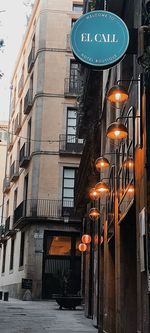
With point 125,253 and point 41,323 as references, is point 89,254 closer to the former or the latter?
point 41,323

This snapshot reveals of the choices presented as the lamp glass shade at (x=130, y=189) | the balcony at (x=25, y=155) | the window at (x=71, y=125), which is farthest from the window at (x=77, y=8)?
the lamp glass shade at (x=130, y=189)

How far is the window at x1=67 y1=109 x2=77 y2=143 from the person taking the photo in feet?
118

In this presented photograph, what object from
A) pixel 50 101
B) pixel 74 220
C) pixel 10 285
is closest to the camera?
pixel 74 220

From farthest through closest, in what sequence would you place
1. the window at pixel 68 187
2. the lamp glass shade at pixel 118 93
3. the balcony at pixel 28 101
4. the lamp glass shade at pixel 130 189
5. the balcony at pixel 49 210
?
the balcony at pixel 28 101 → the window at pixel 68 187 → the balcony at pixel 49 210 → the lamp glass shade at pixel 130 189 → the lamp glass shade at pixel 118 93

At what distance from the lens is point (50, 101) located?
119 ft

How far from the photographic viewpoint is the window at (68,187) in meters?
35.1

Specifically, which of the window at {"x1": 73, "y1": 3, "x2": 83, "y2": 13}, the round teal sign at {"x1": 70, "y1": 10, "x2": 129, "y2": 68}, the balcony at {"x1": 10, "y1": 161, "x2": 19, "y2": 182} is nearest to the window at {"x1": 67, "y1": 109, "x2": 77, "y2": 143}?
the balcony at {"x1": 10, "y1": 161, "x2": 19, "y2": 182}

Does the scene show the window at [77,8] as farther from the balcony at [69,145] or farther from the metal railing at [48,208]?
the metal railing at [48,208]

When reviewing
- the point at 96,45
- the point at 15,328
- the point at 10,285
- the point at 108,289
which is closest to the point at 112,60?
the point at 96,45

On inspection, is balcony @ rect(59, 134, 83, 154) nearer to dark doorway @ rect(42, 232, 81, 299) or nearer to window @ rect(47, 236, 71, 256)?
dark doorway @ rect(42, 232, 81, 299)

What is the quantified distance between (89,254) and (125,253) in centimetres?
1075

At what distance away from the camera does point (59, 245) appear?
34562mm

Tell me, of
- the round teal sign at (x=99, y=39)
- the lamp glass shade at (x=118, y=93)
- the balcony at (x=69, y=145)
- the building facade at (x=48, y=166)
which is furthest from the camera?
the balcony at (x=69, y=145)

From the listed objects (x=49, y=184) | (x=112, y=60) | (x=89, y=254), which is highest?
(x=49, y=184)
